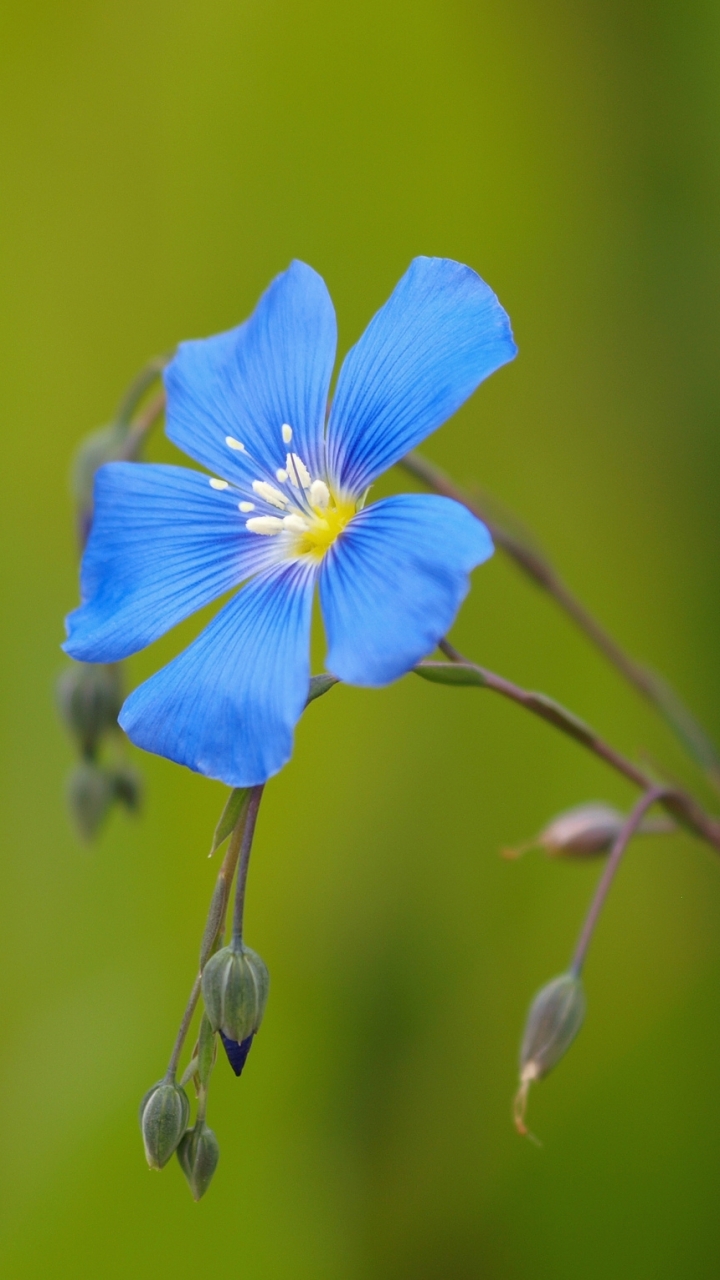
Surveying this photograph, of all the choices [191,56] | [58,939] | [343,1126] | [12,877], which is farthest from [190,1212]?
[191,56]

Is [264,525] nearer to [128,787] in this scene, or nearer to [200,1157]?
[128,787]

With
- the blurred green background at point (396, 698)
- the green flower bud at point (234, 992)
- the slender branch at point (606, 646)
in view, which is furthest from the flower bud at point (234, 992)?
the blurred green background at point (396, 698)

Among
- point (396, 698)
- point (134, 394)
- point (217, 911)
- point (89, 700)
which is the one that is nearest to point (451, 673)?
point (217, 911)

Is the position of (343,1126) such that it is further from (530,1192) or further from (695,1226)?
(695,1226)

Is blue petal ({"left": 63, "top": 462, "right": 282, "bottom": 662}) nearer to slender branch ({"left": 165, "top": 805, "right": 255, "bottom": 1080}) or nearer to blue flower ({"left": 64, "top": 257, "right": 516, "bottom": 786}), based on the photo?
blue flower ({"left": 64, "top": 257, "right": 516, "bottom": 786})

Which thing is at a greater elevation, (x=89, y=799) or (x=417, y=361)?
(x=417, y=361)

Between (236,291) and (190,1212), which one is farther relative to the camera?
(236,291)
